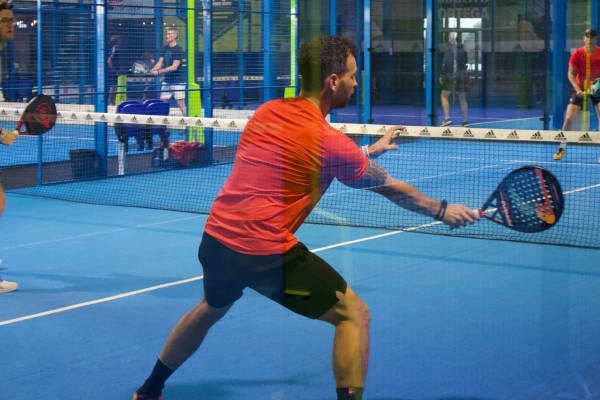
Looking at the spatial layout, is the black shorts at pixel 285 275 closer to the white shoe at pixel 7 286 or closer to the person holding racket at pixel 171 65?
the white shoe at pixel 7 286

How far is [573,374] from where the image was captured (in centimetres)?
393

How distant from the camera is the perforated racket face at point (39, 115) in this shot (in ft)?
23.1

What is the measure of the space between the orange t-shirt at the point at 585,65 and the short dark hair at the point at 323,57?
33.3 ft

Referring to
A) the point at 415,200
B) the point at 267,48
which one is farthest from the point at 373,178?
the point at 267,48

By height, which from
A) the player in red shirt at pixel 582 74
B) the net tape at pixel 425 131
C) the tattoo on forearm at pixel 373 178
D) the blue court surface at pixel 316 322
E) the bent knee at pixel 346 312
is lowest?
the blue court surface at pixel 316 322

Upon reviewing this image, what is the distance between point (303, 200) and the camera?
3047 millimetres

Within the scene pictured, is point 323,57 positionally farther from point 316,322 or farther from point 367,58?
point 367,58

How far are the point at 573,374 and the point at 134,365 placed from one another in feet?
7.07

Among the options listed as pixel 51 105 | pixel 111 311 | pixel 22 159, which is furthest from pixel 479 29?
pixel 111 311

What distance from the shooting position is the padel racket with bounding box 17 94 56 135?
23.0 ft

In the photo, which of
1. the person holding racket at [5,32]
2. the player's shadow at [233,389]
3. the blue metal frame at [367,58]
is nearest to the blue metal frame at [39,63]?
the person holding racket at [5,32]

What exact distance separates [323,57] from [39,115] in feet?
16.1

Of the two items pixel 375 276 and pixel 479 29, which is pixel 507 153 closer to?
pixel 375 276

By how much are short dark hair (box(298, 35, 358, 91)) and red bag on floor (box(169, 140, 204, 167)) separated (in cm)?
940
